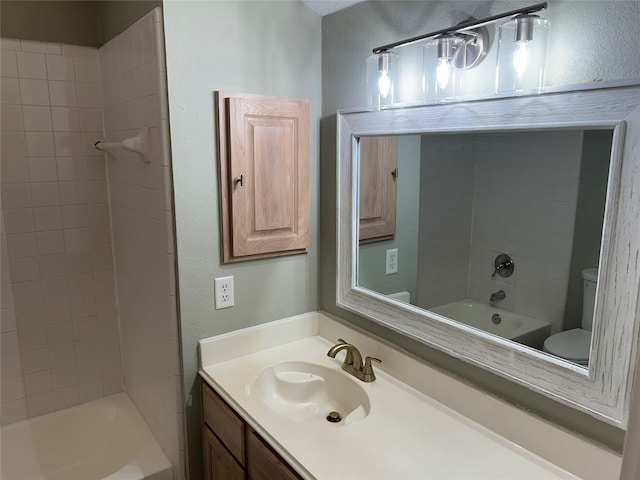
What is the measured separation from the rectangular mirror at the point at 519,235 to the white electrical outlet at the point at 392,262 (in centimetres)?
2

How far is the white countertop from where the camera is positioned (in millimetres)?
1185

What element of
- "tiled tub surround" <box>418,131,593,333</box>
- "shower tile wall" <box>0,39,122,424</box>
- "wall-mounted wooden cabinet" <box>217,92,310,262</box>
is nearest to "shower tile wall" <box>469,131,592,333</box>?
"tiled tub surround" <box>418,131,593,333</box>

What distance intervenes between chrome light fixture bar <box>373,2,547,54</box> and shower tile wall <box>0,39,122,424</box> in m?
1.41

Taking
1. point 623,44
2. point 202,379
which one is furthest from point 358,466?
point 623,44

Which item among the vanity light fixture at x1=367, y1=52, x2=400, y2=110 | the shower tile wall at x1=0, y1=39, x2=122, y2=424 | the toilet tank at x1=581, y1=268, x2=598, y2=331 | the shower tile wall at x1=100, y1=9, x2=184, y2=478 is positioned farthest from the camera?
the shower tile wall at x1=0, y1=39, x2=122, y2=424

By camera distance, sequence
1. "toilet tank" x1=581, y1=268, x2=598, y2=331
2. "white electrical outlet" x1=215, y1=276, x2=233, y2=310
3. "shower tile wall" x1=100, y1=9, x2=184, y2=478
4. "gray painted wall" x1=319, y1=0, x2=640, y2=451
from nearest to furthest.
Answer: "gray painted wall" x1=319, y1=0, x2=640, y2=451 < "toilet tank" x1=581, y1=268, x2=598, y2=331 < "shower tile wall" x1=100, y1=9, x2=184, y2=478 < "white electrical outlet" x1=215, y1=276, x2=233, y2=310

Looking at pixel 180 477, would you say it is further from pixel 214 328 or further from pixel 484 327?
pixel 484 327

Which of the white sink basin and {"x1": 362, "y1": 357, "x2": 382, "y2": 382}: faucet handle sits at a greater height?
{"x1": 362, "y1": 357, "x2": 382, "y2": 382}: faucet handle

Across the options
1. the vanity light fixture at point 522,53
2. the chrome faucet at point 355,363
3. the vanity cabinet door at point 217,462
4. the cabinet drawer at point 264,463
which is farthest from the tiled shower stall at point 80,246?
the vanity light fixture at point 522,53

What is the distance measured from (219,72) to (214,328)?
0.90m

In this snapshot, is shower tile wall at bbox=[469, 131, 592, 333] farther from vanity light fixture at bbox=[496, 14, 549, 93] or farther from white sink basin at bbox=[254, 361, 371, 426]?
white sink basin at bbox=[254, 361, 371, 426]

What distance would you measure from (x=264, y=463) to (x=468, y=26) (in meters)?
1.31

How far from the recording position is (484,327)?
1358 mm

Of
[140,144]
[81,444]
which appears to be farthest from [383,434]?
[81,444]
